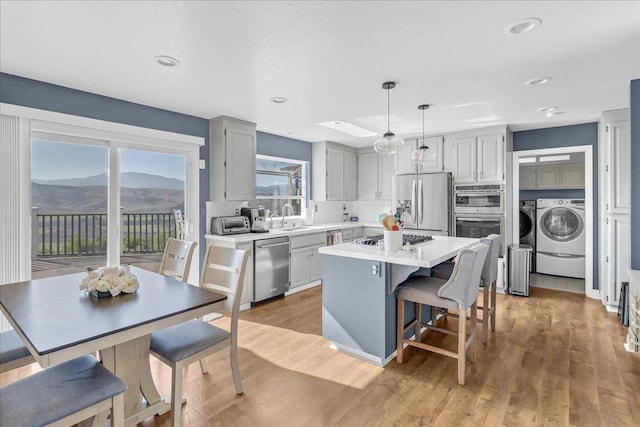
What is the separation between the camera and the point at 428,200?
5.16 meters

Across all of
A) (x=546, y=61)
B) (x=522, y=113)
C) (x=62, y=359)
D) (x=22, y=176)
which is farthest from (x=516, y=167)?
(x=22, y=176)

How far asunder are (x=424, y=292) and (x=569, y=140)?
12.3 feet

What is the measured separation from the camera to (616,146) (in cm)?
379

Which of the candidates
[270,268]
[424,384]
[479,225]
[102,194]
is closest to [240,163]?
[270,268]

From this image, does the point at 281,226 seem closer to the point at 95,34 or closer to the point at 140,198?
the point at 140,198

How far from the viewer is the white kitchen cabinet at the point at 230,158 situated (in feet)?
13.7

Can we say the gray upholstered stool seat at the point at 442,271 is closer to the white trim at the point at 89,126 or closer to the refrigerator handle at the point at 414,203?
the refrigerator handle at the point at 414,203

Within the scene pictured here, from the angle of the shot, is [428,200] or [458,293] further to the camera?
[428,200]

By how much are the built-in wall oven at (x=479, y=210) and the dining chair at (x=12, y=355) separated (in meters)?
4.95

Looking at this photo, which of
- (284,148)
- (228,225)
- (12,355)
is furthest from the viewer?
(284,148)

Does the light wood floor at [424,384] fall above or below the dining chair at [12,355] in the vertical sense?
below

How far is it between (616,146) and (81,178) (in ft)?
18.9

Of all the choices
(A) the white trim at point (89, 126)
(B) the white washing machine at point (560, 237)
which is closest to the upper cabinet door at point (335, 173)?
(A) the white trim at point (89, 126)

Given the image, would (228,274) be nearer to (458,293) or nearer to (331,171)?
(458,293)
